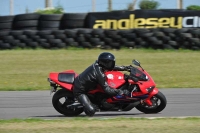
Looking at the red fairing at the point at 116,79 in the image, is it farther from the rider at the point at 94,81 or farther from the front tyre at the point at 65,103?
the front tyre at the point at 65,103

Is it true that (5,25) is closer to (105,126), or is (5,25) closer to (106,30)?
(106,30)

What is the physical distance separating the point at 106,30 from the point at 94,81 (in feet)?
30.6

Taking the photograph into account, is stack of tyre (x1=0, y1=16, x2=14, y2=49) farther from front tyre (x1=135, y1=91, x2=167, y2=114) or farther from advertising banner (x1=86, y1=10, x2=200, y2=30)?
front tyre (x1=135, y1=91, x2=167, y2=114)

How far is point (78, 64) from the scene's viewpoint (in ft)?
52.2

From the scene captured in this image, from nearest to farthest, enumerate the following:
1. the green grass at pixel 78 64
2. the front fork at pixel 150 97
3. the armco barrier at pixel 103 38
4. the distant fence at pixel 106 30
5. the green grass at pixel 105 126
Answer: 1. the green grass at pixel 105 126
2. the front fork at pixel 150 97
3. the green grass at pixel 78 64
4. the armco barrier at pixel 103 38
5. the distant fence at pixel 106 30

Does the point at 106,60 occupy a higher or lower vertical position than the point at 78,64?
higher

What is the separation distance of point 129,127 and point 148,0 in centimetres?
1549

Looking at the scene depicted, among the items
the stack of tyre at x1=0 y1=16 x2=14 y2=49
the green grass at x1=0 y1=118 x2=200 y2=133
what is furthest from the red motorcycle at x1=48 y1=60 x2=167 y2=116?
the stack of tyre at x1=0 y1=16 x2=14 y2=49

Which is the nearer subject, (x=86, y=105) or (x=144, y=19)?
(x=86, y=105)

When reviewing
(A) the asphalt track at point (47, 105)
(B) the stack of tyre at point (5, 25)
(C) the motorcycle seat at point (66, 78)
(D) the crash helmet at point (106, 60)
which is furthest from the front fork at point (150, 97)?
(B) the stack of tyre at point (5, 25)

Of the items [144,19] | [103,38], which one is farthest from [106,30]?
[144,19]

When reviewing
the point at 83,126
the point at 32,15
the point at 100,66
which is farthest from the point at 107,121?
the point at 32,15

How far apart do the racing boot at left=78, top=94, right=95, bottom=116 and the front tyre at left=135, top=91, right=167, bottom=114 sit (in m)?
0.81

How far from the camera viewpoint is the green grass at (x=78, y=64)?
12.7m
